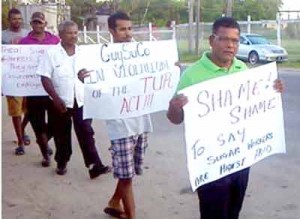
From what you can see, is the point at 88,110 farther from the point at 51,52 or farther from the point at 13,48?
the point at 13,48

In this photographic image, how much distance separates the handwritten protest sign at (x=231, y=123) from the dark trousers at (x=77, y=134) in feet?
9.44

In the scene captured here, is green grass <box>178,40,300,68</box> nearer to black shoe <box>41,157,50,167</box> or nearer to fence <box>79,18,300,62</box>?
fence <box>79,18,300,62</box>

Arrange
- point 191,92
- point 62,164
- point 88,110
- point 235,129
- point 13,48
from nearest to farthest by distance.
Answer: point 191,92, point 235,129, point 88,110, point 62,164, point 13,48

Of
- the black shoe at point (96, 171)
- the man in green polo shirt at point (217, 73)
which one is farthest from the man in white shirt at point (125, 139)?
the black shoe at point (96, 171)

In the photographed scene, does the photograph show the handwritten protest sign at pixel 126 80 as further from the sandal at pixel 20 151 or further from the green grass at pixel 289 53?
the green grass at pixel 289 53

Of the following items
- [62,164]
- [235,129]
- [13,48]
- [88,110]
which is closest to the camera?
[235,129]

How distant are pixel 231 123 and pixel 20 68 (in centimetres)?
429

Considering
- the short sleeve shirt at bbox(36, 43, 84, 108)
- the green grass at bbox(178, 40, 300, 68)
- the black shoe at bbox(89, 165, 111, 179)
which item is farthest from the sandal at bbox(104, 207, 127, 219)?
the green grass at bbox(178, 40, 300, 68)

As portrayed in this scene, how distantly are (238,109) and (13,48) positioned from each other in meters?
4.34

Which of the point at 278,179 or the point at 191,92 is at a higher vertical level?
the point at 191,92

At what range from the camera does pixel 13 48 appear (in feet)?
24.9

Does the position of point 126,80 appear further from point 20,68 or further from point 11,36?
point 11,36

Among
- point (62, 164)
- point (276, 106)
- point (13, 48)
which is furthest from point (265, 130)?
point (13, 48)

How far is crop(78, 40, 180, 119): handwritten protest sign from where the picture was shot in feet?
16.4
